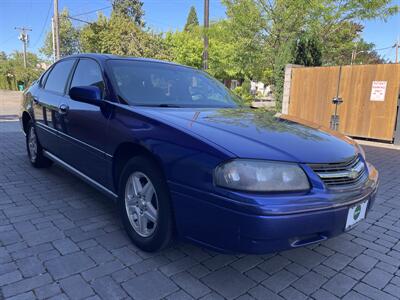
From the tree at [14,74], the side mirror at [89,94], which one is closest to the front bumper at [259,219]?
the side mirror at [89,94]

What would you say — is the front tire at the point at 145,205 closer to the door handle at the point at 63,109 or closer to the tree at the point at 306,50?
the door handle at the point at 63,109

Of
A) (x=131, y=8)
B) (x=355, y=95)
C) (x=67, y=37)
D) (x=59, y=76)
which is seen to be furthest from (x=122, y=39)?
(x=59, y=76)

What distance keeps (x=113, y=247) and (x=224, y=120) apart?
1.36 metres

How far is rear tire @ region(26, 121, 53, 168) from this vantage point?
183 inches

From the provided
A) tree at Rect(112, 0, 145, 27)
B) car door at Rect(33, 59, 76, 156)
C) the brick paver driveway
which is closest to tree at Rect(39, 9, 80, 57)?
tree at Rect(112, 0, 145, 27)

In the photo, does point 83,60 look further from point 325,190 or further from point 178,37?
point 178,37

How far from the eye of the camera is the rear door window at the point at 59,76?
389 centimetres

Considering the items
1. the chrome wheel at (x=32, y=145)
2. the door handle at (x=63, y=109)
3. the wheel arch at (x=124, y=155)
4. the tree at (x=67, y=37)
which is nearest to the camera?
the wheel arch at (x=124, y=155)

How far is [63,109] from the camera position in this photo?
139 inches

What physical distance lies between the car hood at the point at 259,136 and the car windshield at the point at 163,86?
310 millimetres

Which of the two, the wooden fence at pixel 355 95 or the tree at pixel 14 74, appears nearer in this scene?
the wooden fence at pixel 355 95

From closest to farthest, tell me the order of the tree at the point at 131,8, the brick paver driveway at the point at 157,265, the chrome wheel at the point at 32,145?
1. the brick paver driveway at the point at 157,265
2. the chrome wheel at the point at 32,145
3. the tree at the point at 131,8

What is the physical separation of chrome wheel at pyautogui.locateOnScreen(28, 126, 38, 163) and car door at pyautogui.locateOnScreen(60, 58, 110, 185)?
4.35 feet

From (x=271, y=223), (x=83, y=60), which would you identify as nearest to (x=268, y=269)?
(x=271, y=223)
